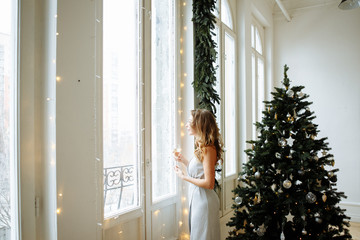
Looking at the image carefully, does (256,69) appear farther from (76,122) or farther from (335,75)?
(76,122)

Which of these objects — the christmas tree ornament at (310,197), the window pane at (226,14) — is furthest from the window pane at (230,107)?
the christmas tree ornament at (310,197)

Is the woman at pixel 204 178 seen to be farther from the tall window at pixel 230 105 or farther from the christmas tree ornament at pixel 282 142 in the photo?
the tall window at pixel 230 105

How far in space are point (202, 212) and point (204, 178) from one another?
0.87 ft

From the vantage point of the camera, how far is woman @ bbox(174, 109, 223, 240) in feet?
7.48

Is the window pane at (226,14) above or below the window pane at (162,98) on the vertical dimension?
above

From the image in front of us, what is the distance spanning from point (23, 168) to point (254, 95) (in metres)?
4.22

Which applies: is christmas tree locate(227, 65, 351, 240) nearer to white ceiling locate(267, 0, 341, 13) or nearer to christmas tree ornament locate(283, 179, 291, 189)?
christmas tree ornament locate(283, 179, 291, 189)

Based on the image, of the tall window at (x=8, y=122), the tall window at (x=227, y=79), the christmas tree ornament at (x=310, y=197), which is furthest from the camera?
the tall window at (x=227, y=79)

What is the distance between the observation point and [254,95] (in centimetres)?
516

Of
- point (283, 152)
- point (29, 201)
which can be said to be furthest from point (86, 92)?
point (283, 152)

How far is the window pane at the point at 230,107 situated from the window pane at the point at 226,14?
0.70 ft

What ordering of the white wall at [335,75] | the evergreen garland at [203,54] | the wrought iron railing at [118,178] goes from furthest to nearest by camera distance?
1. the white wall at [335,75]
2. the evergreen garland at [203,54]
3. the wrought iron railing at [118,178]

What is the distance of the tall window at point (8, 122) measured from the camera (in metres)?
1.57

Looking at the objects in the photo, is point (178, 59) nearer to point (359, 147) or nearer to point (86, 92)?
point (86, 92)
